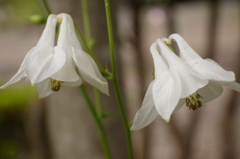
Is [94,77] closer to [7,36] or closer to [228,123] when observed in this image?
[228,123]

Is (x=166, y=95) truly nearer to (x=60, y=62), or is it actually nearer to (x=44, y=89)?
(x=60, y=62)

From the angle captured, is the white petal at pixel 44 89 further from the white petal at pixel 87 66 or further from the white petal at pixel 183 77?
the white petal at pixel 183 77

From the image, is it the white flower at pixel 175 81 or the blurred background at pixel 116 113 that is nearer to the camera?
the white flower at pixel 175 81

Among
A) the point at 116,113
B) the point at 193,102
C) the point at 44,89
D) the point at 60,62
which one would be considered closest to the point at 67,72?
the point at 60,62

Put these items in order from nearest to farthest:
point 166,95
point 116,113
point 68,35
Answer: point 166,95 → point 68,35 → point 116,113

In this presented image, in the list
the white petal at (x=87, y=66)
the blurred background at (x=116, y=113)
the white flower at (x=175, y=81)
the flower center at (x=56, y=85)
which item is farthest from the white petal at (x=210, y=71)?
the blurred background at (x=116, y=113)

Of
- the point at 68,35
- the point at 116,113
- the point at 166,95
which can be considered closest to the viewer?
the point at 166,95

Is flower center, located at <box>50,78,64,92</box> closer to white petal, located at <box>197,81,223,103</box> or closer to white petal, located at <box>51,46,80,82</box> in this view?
white petal, located at <box>51,46,80,82</box>
